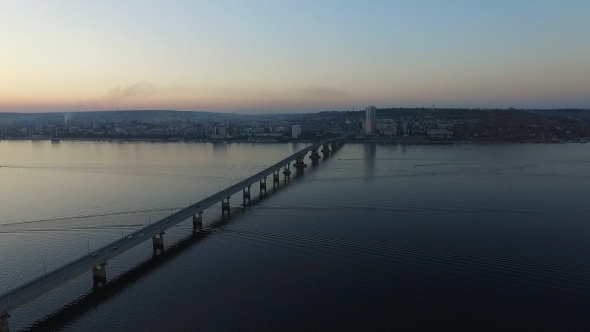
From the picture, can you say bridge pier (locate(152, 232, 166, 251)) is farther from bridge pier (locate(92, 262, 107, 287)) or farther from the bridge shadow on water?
bridge pier (locate(92, 262, 107, 287))

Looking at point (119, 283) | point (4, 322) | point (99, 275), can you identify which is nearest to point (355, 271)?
point (119, 283)

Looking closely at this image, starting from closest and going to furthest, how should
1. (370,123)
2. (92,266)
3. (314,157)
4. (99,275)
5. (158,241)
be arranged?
(92,266) < (99,275) < (158,241) < (314,157) < (370,123)

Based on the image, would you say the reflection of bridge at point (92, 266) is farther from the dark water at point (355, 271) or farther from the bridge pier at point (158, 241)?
the dark water at point (355, 271)

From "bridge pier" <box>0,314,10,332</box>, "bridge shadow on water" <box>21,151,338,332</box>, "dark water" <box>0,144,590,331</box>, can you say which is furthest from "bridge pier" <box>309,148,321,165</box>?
"bridge pier" <box>0,314,10,332</box>

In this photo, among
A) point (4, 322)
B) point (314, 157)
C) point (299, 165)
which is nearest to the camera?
point (4, 322)

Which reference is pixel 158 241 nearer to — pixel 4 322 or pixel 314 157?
pixel 4 322

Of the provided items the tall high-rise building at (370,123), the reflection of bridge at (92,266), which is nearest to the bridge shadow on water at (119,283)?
the reflection of bridge at (92,266)
